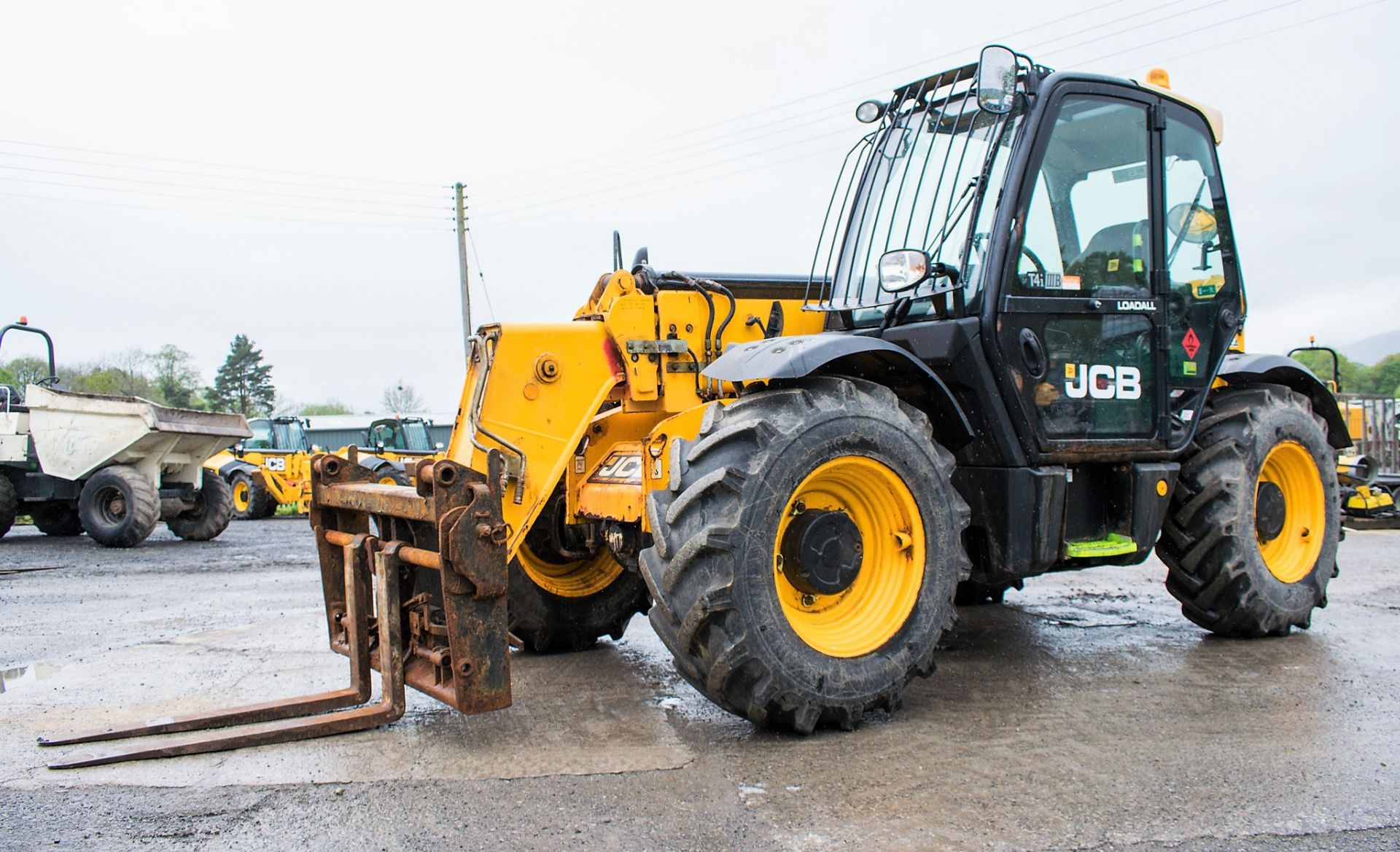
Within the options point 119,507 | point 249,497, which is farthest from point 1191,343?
point 249,497

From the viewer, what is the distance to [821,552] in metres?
4.21

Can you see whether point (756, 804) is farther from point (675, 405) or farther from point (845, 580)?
point (675, 405)

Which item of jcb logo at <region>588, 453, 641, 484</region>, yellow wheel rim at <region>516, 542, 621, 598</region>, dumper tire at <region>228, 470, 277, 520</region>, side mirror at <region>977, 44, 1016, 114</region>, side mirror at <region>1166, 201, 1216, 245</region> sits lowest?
dumper tire at <region>228, 470, 277, 520</region>

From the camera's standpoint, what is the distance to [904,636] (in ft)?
14.0

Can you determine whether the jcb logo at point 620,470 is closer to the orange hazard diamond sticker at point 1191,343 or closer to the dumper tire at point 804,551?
the dumper tire at point 804,551

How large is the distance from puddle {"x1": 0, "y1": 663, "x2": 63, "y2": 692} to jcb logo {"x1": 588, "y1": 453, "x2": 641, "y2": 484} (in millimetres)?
3087

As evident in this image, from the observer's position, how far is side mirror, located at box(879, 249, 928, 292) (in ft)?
15.5

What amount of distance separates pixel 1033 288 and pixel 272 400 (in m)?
65.4

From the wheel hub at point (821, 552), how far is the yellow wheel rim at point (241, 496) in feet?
63.3

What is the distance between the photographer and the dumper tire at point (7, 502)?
14031 millimetres

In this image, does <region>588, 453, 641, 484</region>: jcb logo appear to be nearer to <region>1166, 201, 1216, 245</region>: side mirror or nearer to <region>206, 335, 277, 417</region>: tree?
<region>1166, 201, 1216, 245</region>: side mirror

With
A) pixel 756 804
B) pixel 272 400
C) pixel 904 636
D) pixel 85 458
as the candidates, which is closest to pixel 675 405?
pixel 904 636

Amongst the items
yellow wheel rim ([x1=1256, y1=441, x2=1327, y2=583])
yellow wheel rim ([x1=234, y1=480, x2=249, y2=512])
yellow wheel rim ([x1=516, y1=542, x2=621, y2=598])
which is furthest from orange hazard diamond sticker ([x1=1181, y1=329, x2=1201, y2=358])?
yellow wheel rim ([x1=234, y1=480, x2=249, y2=512])

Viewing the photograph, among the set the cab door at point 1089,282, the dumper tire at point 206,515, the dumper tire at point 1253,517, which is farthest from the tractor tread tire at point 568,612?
the dumper tire at point 206,515
